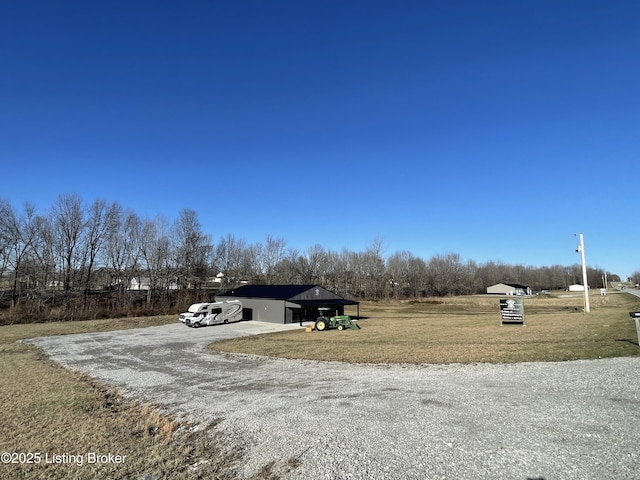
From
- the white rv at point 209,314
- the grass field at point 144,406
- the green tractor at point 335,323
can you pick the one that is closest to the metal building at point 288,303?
the white rv at point 209,314

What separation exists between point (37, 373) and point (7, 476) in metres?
11.6

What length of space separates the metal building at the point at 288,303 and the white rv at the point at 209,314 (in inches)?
103

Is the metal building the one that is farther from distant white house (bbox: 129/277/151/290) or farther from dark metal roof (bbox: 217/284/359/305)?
distant white house (bbox: 129/277/151/290)

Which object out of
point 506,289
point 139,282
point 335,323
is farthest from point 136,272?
point 506,289

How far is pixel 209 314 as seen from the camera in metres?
38.0

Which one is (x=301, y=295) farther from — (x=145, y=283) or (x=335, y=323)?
(x=145, y=283)

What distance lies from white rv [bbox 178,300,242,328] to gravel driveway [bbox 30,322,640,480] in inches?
870

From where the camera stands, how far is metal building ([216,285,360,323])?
127ft

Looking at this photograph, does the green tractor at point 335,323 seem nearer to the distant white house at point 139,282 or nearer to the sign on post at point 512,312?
the sign on post at point 512,312

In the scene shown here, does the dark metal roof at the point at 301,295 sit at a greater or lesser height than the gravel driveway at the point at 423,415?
greater

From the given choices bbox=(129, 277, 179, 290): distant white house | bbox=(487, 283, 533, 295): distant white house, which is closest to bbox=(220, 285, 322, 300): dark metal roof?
bbox=(129, 277, 179, 290): distant white house

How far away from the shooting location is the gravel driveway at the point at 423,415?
577cm

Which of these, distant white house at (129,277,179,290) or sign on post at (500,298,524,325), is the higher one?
distant white house at (129,277,179,290)

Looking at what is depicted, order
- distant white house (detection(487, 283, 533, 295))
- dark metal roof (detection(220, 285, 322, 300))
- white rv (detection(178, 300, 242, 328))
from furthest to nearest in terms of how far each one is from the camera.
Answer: distant white house (detection(487, 283, 533, 295))
dark metal roof (detection(220, 285, 322, 300))
white rv (detection(178, 300, 242, 328))
